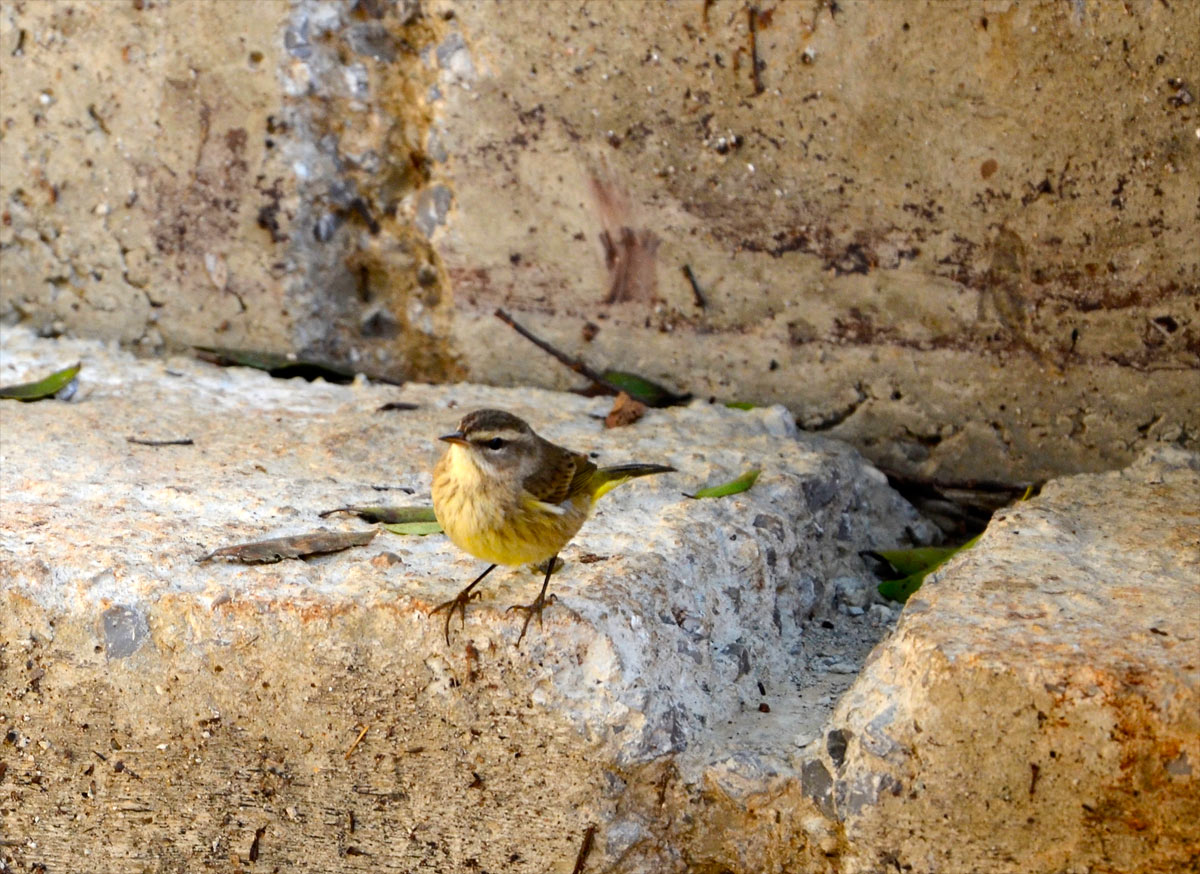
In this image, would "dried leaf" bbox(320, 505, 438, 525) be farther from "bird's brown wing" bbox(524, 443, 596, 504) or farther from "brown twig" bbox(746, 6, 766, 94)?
"brown twig" bbox(746, 6, 766, 94)

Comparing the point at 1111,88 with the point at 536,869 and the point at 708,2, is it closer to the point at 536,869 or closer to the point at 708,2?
the point at 708,2

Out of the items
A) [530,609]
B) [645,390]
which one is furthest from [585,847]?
[645,390]

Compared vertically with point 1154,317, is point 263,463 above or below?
below

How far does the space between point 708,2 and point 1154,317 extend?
5.46 ft

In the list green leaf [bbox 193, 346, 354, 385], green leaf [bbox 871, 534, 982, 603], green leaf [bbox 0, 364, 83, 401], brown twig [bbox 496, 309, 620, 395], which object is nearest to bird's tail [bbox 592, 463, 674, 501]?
green leaf [bbox 871, 534, 982, 603]

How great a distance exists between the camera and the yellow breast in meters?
3.04

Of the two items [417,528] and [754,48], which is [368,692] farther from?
[754,48]

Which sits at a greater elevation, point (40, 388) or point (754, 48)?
point (754, 48)

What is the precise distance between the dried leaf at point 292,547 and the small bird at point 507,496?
33cm

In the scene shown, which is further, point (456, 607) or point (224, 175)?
point (224, 175)

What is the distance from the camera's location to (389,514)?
362 cm

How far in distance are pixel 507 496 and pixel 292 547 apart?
0.62 metres

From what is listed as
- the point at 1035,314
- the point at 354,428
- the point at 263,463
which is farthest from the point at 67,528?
the point at 1035,314

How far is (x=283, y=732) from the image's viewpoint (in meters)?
3.14
